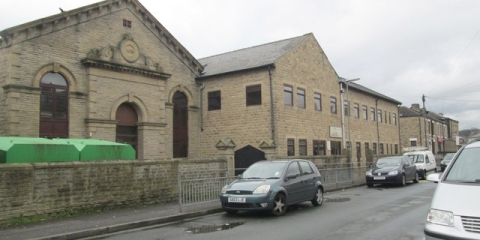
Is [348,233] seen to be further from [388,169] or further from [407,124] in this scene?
[407,124]

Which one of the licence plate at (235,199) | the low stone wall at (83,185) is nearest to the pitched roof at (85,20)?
the low stone wall at (83,185)

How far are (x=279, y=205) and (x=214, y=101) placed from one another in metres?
15.7

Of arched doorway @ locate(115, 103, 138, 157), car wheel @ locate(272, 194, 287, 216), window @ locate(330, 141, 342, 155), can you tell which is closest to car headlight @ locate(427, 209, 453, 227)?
car wheel @ locate(272, 194, 287, 216)

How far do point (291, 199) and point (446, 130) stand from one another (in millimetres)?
68217

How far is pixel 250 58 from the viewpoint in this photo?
26281 mm

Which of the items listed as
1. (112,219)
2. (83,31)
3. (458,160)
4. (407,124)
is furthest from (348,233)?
(407,124)

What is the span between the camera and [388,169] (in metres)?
19.5

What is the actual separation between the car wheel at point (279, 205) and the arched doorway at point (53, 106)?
1211 centimetres

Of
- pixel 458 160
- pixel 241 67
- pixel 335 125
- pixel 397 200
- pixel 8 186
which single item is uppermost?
pixel 241 67

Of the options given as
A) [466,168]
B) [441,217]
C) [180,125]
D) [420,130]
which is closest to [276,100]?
[180,125]

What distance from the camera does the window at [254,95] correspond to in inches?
933

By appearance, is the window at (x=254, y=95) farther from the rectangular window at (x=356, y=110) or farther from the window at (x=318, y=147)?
the rectangular window at (x=356, y=110)

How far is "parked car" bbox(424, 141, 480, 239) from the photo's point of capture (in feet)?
15.0

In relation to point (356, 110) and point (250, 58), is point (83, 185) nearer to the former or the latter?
point (250, 58)
